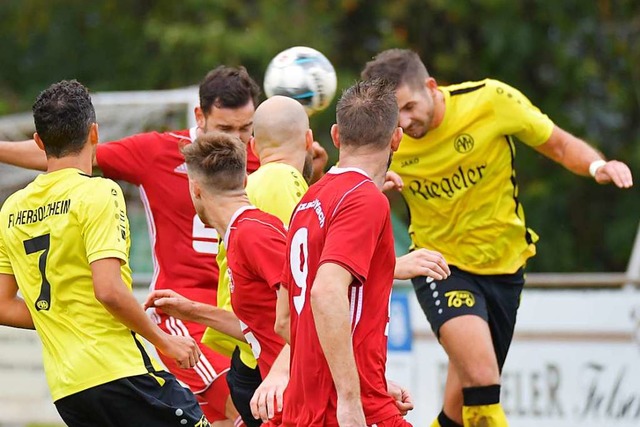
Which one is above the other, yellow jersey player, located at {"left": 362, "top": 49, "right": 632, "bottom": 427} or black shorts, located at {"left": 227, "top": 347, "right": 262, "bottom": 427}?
yellow jersey player, located at {"left": 362, "top": 49, "right": 632, "bottom": 427}

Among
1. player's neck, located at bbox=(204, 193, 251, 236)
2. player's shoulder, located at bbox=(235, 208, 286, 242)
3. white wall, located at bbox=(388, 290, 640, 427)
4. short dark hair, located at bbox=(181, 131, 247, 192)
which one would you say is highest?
short dark hair, located at bbox=(181, 131, 247, 192)

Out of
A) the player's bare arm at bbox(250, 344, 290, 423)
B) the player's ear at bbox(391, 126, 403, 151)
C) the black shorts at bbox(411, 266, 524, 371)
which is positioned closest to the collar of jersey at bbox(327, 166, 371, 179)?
the player's ear at bbox(391, 126, 403, 151)

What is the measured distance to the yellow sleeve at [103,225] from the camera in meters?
4.90

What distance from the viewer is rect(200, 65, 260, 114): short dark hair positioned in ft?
21.2

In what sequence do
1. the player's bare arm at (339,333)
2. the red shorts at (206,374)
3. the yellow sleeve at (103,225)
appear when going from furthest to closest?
1. the red shorts at (206,374)
2. the yellow sleeve at (103,225)
3. the player's bare arm at (339,333)

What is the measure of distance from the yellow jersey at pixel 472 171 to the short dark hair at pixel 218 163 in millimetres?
2018

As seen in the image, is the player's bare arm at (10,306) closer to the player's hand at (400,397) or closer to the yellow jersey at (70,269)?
the yellow jersey at (70,269)

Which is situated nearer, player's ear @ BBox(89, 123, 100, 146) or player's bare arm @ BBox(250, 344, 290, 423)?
player's bare arm @ BBox(250, 344, 290, 423)

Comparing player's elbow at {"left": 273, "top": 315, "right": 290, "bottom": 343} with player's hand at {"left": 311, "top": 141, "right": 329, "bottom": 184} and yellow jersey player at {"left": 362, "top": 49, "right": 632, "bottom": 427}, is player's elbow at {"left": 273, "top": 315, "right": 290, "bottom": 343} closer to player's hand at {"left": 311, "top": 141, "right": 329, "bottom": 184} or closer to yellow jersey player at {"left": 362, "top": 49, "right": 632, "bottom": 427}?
player's hand at {"left": 311, "top": 141, "right": 329, "bottom": 184}

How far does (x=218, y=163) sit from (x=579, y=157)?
262 cm

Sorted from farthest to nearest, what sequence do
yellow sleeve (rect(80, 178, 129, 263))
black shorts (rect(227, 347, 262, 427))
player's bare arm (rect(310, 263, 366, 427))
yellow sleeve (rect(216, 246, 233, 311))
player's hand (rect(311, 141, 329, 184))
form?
player's hand (rect(311, 141, 329, 184)) < yellow sleeve (rect(216, 246, 233, 311)) < black shorts (rect(227, 347, 262, 427)) < yellow sleeve (rect(80, 178, 129, 263)) < player's bare arm (rect(310, 263, 366, 427))

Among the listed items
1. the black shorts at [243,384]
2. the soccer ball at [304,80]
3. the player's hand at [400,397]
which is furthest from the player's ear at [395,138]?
the soccer ball at [304,80]

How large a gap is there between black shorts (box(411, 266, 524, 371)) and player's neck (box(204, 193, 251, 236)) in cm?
204

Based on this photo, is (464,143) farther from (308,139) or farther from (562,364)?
(562,364)
